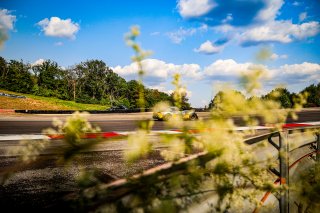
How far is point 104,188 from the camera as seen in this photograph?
96 centimetres

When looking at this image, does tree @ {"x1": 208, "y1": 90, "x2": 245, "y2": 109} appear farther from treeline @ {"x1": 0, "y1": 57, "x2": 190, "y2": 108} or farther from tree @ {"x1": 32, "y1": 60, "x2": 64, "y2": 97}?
tree @ {"x1": 32, "y1": 60, "x2": 64, "y2": 97}

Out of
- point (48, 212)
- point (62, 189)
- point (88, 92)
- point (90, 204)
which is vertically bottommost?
point (62, 189)

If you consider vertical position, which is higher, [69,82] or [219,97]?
[69,82]

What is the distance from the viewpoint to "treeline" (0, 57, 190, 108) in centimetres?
8839

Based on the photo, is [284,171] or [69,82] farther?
[69,82]

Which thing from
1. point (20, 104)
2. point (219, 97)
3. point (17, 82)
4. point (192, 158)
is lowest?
point (192, 158)

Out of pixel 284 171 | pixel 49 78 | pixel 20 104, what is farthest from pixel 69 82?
pixel 284 171

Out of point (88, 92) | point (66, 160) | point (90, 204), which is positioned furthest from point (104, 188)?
point (88, 92)

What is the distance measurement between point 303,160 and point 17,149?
2.56 metres

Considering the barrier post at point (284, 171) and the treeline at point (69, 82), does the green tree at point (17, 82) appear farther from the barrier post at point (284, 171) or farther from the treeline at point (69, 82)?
the barrier post at point (284, 171)

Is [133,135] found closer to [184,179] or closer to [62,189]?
[184,179]

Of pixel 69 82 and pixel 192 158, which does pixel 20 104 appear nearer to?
pixel 192 158

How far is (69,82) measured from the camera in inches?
4377

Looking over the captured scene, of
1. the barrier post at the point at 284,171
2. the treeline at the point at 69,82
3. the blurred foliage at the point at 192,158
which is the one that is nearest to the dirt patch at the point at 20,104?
the treeline at the point at 69,82
